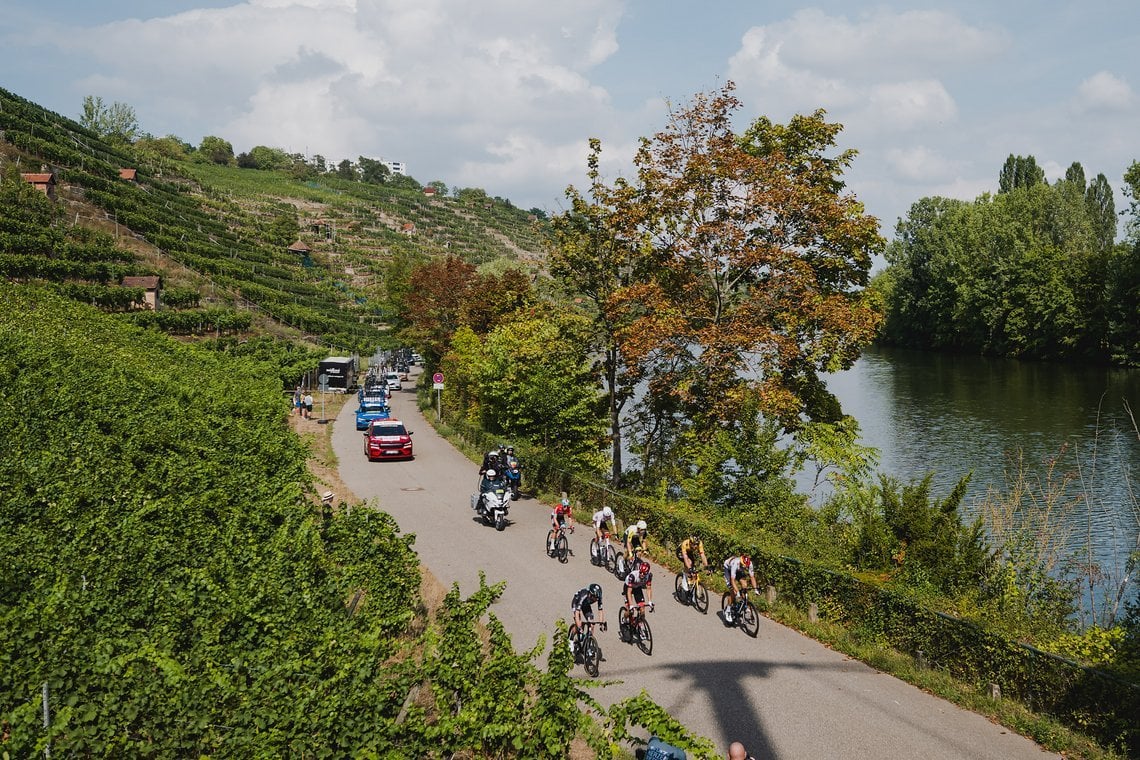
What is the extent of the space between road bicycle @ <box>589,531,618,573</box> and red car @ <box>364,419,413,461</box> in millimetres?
14798

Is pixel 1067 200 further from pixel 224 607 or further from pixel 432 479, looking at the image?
pixel 224 607

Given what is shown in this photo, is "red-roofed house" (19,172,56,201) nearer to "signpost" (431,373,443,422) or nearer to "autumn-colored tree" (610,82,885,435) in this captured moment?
"signpost" (431,373,443,422)

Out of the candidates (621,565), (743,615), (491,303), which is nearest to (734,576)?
(743,615)

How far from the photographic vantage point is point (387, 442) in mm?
32344

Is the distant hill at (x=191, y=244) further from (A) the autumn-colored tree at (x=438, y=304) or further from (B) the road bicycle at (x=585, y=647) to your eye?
(B) the road bicycle at (x=585, y=647)

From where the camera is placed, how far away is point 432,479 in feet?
97.3

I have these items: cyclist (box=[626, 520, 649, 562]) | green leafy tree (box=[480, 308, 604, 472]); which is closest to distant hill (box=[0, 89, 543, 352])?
green leafy tree (box=[480, 308, 604, 472])

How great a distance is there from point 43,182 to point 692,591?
65.6 metres

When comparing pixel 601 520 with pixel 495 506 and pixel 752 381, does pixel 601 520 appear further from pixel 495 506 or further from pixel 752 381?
pixel 752 381

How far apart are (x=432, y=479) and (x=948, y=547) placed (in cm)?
1785

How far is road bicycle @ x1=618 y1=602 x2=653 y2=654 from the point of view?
47.2ft

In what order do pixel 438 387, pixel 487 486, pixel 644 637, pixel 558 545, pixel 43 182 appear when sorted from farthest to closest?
pixel 43 182 → pixel 438 387 → pixel 487 486 → pixel 558 545 → pixel 644 637

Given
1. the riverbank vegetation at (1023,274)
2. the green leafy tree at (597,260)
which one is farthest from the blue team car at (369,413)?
the riverbank vegetation at (1023,274)

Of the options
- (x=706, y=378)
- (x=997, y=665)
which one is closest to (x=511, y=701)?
(x=997, y=665)
